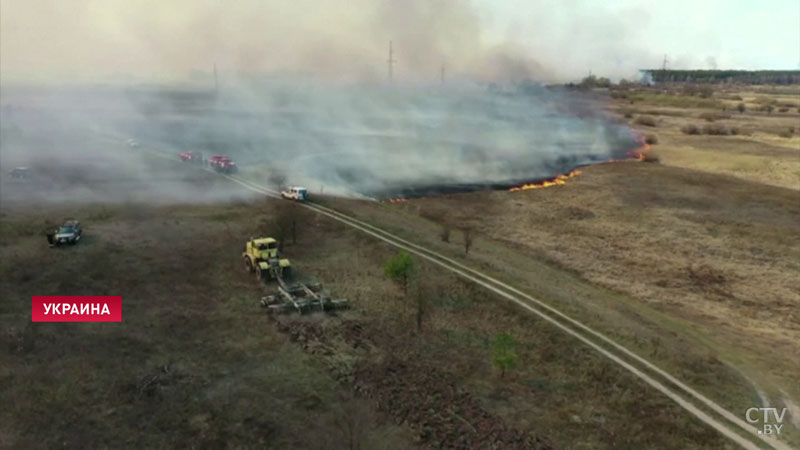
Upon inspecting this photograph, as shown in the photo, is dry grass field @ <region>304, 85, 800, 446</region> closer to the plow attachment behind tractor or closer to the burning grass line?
the burning grass line

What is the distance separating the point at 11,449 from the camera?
71.2 ft

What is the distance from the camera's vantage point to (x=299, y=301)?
116 feet

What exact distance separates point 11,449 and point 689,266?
4807cm

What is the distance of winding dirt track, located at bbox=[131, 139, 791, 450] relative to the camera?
2442 cm

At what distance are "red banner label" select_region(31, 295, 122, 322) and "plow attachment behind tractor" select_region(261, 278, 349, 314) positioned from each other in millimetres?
8852

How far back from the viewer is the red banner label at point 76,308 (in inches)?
1297

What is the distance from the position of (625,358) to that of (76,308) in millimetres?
32530

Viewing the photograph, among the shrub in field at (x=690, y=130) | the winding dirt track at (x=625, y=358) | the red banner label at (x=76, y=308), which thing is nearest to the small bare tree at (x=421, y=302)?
the winding dirt track at (x=625, y=358)

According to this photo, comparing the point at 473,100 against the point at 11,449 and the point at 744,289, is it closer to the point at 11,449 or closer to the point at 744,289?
the point at 744,289

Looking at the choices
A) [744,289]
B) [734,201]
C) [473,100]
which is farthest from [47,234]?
[473,100]

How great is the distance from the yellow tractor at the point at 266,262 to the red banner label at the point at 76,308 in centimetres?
890

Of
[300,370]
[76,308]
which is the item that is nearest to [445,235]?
[300,370]

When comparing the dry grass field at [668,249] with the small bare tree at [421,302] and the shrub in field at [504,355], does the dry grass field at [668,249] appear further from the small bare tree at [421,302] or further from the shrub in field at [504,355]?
the shrub in field at [504,355]

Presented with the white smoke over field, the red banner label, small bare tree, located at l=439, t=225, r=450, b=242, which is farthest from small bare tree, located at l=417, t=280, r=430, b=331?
the white smoke over field
